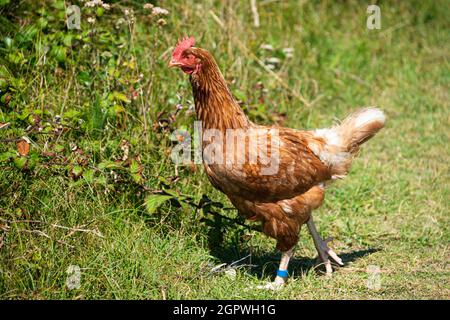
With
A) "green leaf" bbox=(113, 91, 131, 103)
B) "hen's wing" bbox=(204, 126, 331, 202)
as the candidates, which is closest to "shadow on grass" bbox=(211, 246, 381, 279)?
"hen's wing" bbox=(204, 126, 331, 202)

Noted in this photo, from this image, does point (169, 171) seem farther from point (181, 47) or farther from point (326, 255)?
point (326, 255)

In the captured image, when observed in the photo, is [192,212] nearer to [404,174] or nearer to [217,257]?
[217,257]

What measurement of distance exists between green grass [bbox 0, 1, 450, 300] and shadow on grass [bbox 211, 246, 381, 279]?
19mm

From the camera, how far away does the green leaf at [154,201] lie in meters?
4.93

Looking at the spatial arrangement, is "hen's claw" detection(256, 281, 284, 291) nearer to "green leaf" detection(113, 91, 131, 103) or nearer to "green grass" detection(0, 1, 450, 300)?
"green grass" detection(0, 1, 450, 300)

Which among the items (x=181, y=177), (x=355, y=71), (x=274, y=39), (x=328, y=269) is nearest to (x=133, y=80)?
(x=181, y=177)

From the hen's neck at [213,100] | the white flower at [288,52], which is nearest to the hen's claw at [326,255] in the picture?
the hen's neck at [213,100]

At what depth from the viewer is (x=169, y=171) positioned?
5770 millimetres

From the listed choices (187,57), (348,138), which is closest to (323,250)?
(348,138)

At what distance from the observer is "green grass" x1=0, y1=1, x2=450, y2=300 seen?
462 cm

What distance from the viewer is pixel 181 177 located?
19.1 feet

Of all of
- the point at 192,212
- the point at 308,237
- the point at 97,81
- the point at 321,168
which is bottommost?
the point at 308,237

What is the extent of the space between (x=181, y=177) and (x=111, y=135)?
2.36ft

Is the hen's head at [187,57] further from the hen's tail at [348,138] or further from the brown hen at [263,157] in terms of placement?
the hen's tail at [348,138]
